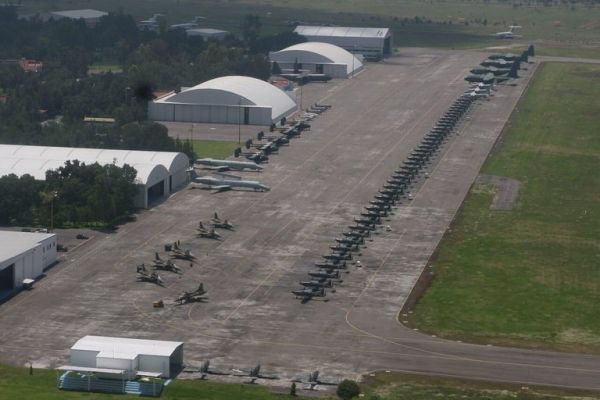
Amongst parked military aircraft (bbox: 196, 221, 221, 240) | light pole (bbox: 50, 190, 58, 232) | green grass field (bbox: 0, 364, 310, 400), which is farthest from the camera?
light pole (bbox: 50, 190, 58, 232)

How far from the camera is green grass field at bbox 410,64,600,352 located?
341 ft

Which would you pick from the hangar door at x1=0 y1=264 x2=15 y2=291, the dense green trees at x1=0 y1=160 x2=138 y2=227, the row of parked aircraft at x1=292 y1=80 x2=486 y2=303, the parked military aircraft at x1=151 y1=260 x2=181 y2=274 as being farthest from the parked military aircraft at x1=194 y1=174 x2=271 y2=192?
the hangar door at x1=0 y1=264 x2=15 y2=291

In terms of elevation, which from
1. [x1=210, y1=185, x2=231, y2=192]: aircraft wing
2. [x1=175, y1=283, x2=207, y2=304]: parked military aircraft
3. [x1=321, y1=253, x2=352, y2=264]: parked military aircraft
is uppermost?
[x1=210, y1=185, x2=231, y2=192]: aircraft wing

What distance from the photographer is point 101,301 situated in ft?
355

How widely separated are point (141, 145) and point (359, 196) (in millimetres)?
31021

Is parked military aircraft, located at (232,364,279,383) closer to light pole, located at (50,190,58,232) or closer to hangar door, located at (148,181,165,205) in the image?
light pole, located at (50,190,58,232)

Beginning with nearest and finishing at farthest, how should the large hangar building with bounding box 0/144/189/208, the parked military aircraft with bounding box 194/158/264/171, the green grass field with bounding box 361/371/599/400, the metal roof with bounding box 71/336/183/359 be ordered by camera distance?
the green grass field with bounding box 361/371/599/400, the metal roof with bounding box 71/336/183/359, the large hangar building with bounding box 0/144/189/208, the parked military aircraft with bounding box 194/158/264/171

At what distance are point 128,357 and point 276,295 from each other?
23799mm

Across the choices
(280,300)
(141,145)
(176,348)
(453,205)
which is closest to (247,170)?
(141,145)

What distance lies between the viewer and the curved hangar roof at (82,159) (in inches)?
5630

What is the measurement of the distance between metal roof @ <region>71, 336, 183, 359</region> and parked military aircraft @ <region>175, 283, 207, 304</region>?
1499 cm

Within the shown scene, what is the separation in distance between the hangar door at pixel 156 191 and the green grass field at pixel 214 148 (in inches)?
965

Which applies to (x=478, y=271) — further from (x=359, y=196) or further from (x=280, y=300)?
(x=359, y=196)

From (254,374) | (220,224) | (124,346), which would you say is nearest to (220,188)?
(220,224)
